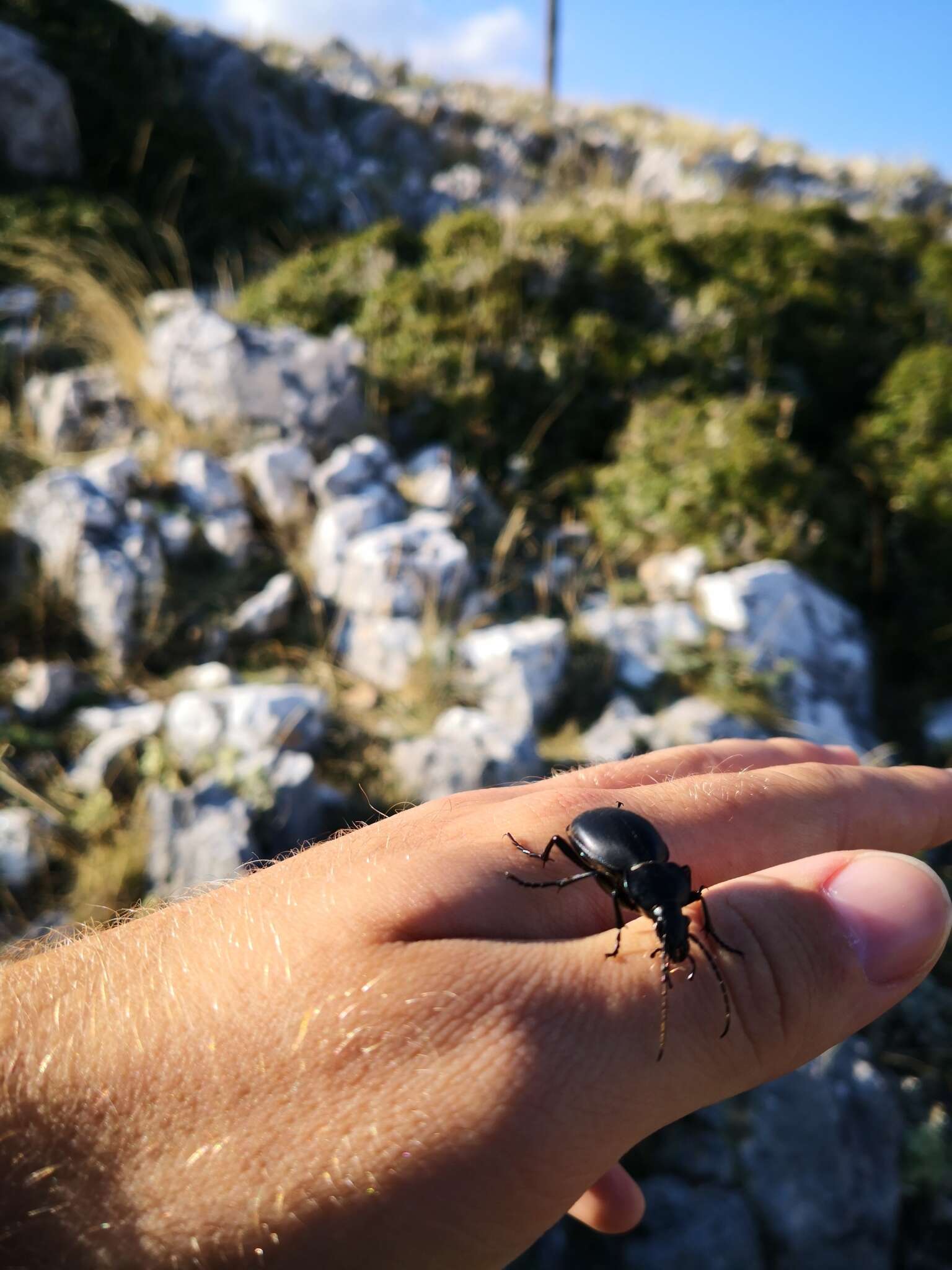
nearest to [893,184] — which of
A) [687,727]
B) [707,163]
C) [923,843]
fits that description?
[707,163]

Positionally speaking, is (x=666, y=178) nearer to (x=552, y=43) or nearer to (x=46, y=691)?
(x=552, y=43)

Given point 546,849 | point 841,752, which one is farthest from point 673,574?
point 546,849

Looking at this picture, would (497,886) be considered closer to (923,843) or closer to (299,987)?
(299,987)

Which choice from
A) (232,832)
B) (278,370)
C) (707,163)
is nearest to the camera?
(232,832)

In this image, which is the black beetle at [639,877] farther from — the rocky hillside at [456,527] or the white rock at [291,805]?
the white rock at [291,805]

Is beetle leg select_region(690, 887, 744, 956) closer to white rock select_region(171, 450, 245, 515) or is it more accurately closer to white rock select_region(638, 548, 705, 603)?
white rock select_region(638, 548, 705, 603)

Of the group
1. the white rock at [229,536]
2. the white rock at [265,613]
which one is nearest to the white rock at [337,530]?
the white rock at [265,613]
